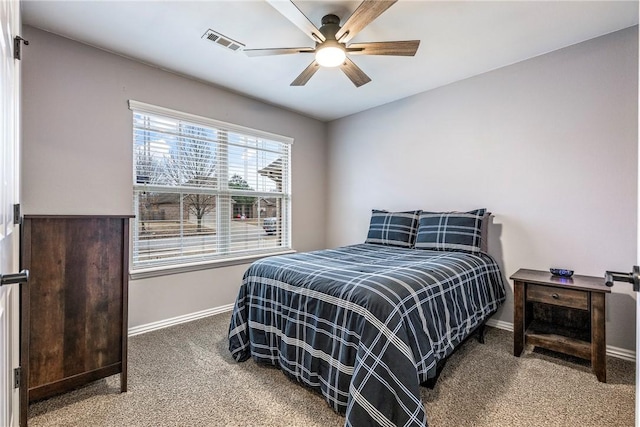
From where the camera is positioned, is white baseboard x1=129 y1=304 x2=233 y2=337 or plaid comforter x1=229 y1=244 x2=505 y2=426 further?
white baseboard x1=129 y1=304 x2=233 y2=337

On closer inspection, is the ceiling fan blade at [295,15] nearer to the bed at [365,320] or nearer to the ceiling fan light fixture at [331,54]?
the ceiling fan light fixture at [331,54]

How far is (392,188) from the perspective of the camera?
3732mm

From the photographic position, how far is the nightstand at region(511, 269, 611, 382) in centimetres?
196

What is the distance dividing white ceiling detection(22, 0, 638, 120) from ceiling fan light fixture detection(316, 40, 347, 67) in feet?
0.80

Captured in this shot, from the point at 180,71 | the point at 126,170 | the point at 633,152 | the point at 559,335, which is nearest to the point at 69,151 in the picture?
the point at 126,170

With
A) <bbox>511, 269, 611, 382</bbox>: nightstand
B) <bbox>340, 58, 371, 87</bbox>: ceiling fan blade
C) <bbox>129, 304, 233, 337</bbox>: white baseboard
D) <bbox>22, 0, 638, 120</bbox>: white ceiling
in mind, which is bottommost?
<bbox>129, 304, 233, 337</bbox>: white baseboard

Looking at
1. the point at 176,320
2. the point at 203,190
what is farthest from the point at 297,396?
the point at 203,190

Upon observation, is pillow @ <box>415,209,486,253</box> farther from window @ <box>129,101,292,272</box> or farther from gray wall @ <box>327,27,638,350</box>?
window @ <box>129,101,292,272</box>

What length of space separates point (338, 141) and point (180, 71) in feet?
7.31

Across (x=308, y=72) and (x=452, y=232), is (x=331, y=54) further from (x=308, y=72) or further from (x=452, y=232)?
(x=452, y=232)

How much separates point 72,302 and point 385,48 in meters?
2.54

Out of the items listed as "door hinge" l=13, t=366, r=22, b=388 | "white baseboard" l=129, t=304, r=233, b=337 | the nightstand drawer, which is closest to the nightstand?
the nightstand drawer

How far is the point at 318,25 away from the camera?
87.6 inches

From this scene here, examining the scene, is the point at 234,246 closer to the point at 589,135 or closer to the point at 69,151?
the point at 69,151
